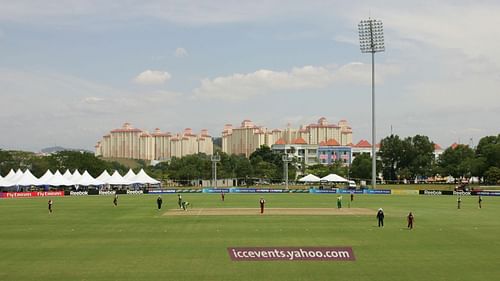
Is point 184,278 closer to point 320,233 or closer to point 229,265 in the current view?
point 229,265

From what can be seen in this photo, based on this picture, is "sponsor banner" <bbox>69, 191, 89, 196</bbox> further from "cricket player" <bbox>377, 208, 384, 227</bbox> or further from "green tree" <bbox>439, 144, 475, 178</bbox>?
"green tree" <bbox>439, 144, 475, 178</bbox>

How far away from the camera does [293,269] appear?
22672 millimetres

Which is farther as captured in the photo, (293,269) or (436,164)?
(436,164)

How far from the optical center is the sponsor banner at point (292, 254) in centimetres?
2545

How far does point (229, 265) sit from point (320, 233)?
11.9 meters

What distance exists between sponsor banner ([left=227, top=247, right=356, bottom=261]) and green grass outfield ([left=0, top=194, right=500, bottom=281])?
0.62m

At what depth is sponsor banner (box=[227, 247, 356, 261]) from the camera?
83.5ft

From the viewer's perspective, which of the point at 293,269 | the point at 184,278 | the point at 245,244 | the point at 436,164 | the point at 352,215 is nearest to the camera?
the point at 184,278

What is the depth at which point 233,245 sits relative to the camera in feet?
97.4

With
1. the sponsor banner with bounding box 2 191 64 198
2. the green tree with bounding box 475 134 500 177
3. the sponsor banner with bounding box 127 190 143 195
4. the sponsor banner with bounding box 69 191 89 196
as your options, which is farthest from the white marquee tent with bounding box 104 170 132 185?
the green tree with bounding box 475 134 500 177

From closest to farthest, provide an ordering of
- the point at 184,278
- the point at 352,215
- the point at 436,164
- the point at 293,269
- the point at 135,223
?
the point at 184,278
the point at 293,269
the point at 135,223
the point at 352,215
the point at 436,164

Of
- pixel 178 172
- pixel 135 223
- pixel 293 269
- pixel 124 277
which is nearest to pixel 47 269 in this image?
pixel 124 277

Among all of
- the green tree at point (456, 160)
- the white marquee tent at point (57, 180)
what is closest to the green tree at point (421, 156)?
the green tree at point (456, 160)

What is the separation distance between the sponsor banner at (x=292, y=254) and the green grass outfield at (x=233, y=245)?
0.62 metres
